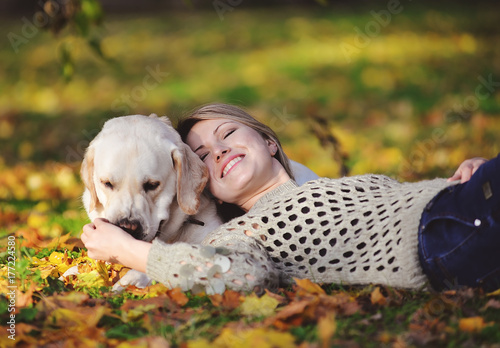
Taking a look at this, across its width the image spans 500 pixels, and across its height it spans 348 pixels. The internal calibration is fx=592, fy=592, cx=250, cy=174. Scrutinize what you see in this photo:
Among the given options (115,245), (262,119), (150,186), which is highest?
(150,186)

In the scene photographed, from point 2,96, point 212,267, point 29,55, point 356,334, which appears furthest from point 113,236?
point 29,55

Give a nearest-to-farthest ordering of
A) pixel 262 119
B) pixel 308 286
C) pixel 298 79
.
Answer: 1. pixel 308 286
2. pixel 262 119
3. pixel 298 79

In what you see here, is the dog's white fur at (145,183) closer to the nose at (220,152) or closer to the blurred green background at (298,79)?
the nose at (220,152)

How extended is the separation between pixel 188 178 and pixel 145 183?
0.94 ft

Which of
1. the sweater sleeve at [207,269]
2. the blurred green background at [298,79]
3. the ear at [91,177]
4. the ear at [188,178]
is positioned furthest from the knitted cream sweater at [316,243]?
the blurred green background at [298,79]

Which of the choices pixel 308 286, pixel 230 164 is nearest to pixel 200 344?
pixel 308 286

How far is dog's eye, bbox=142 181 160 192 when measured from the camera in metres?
3.33

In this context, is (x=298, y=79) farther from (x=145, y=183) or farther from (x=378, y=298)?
(x=378, y=298)

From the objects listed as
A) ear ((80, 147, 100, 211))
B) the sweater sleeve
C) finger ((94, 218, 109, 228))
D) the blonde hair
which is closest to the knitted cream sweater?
the sweater sleeve

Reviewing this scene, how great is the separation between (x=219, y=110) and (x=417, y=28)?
410 inches

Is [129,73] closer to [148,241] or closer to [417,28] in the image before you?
[417,28]

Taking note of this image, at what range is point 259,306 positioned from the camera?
8.65ft

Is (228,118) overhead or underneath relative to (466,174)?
underneath

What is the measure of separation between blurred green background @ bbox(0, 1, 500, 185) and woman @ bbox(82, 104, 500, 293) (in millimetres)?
1381
